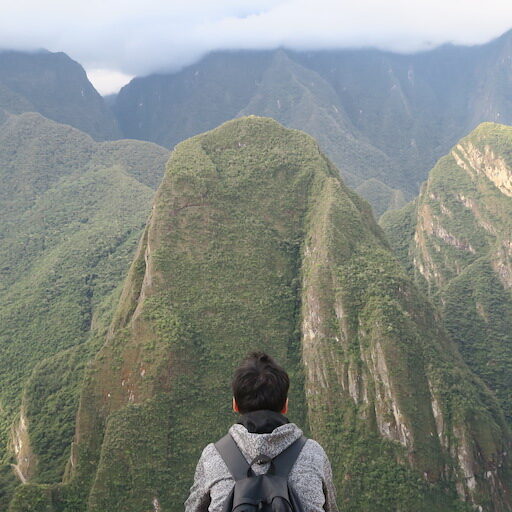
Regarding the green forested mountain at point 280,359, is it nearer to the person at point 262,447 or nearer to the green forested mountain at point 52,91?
the person at point 262,447

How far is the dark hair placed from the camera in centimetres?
445

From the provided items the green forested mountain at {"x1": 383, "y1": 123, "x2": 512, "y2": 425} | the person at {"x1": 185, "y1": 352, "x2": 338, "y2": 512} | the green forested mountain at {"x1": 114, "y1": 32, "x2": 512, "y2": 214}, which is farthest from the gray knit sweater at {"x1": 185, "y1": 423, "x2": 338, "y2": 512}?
the green forested mountain at {"x1": 114, "y1": 32, "x2": 512, "y2": 214}

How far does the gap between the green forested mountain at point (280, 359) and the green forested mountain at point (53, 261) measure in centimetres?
482

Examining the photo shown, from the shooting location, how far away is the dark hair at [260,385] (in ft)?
14.6

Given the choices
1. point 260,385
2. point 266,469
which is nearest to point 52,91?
point 260,385

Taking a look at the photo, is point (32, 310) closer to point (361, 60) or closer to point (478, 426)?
point (478, 426)

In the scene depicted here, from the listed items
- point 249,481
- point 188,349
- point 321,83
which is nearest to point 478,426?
point 188,349

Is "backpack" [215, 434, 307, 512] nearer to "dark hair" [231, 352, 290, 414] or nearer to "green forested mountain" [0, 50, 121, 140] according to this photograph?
"dark hair" [231, 352, 290, 414]

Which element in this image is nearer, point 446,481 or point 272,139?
point 446,481

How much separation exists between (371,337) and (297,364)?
17.7 ft

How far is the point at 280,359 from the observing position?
3712 cm

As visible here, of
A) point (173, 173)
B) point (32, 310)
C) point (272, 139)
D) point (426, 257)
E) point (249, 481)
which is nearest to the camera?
point (249, 481)

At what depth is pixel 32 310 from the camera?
5203 centimetres

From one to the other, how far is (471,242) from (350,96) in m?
123
